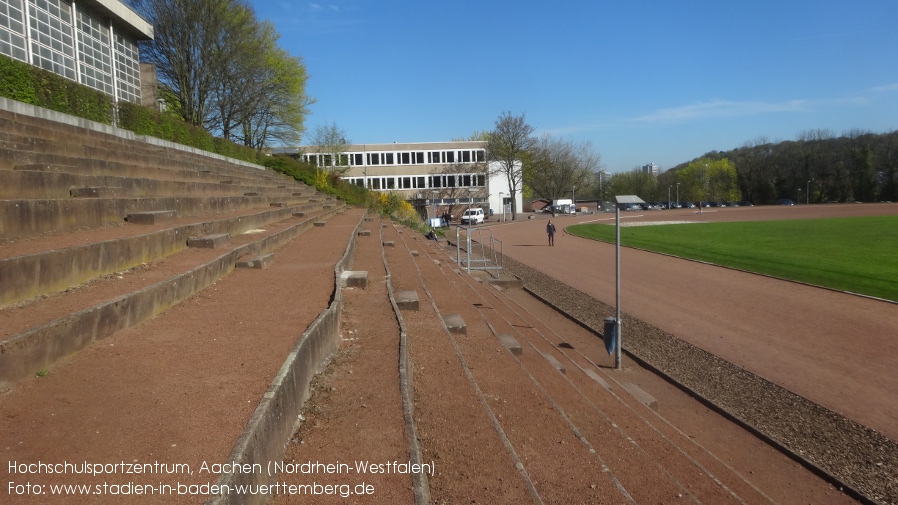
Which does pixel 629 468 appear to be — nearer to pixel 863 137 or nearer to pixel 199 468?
pixel 199 468

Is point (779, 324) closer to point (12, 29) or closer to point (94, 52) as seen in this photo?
point (12, 29)

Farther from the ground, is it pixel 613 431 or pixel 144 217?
pixel 144 217

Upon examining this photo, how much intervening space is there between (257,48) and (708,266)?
3042cm

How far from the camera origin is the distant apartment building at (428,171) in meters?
76.3

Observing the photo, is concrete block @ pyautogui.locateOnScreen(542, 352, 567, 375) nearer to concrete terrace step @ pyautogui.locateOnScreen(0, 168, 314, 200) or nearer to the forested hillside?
concrete terrace step @ pyautogui.locateOnScreen(0, 168, 314, 200)

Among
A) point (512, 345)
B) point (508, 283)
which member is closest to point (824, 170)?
point (508, 283)

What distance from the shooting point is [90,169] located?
11203mm

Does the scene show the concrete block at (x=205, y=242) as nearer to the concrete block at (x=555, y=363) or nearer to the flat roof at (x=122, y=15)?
the concrete block at (x=555, y=363)

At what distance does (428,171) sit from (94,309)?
74.0 meters

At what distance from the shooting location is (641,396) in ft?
35.4

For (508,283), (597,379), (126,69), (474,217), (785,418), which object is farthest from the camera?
(474,217)

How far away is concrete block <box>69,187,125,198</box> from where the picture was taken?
927cm

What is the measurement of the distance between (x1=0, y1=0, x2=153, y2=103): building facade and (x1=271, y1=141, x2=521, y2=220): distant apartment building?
164 ft

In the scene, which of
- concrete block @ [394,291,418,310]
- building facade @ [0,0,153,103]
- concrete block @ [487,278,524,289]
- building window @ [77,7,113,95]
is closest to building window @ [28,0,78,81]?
building facade @ [0,0,153,103]
